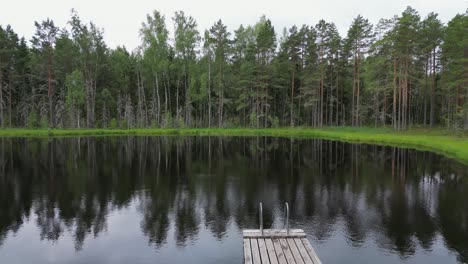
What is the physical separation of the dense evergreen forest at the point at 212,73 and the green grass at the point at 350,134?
5.36m

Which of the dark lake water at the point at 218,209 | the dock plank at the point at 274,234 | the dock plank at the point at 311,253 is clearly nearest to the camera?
the dock plank at the point at 311,253

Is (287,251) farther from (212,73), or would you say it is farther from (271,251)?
(212,73)

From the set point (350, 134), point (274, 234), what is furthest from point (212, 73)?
point (274, 234)

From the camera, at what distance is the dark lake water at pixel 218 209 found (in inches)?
411

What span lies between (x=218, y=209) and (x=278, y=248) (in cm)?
600

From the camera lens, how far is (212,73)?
70.2 metres

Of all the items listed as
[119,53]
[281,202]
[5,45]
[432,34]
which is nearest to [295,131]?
[432,34]

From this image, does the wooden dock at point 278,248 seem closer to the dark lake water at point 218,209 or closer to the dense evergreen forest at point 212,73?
the dark lake water at point 218,209

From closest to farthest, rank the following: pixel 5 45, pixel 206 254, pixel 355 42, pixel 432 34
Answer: pixel 206 254 → pixel 432 34 → pixel 355 42 → pixel 5 45

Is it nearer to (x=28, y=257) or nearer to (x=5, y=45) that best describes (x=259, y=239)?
(x=28, y=257)

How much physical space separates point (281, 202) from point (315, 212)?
1.95m

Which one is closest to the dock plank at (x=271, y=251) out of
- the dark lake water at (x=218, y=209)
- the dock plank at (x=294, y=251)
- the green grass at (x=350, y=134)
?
the dock plank at (x=294, y=251)

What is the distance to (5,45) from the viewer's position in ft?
209

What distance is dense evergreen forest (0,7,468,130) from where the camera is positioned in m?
57.6
